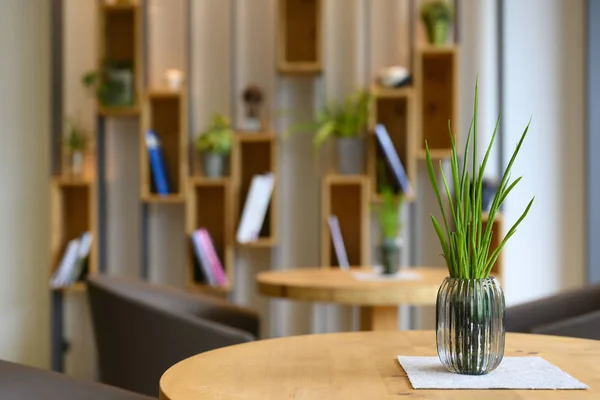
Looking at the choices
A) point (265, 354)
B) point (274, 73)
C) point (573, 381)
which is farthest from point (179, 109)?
point (573, 381)

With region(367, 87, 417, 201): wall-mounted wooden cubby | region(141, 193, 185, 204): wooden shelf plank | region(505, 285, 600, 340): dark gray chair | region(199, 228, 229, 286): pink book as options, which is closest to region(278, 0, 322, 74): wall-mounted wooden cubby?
region(367, 87, 417, 201): wall-mounted wooden cubby

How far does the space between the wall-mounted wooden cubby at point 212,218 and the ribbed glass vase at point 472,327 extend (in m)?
2.85

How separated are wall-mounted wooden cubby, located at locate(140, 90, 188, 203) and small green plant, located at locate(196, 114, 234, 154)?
0.33 feet

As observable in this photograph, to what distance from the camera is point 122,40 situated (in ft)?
14.4

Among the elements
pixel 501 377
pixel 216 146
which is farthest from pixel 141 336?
pixel 216 146

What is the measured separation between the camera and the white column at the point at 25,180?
14.0ft

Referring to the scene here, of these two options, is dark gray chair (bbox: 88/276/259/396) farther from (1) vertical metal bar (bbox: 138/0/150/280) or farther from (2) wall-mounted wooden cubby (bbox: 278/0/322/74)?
(2) wall-mounted wooden cubby (bbox: 278/0/322/74)

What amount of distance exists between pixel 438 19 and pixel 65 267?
2.23 metres

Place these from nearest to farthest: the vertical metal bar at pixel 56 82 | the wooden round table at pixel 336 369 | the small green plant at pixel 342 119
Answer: the wooden round table at pixel 336 369
the small green plant at pixel 342 119
the vertical metal bar at pixel 56 82

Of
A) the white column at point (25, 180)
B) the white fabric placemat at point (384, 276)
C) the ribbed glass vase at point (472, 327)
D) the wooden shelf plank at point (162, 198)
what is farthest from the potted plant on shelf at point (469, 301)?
the white column at point (25, 180)

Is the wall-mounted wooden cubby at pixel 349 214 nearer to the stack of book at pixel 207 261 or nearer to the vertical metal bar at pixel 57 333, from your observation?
the stack of book at pixel 207 261

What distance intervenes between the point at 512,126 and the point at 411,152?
53cm

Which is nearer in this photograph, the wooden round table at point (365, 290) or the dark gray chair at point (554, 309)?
the dark gray chair at point (554, 309)

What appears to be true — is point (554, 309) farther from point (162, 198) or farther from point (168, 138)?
point (168, 138)
